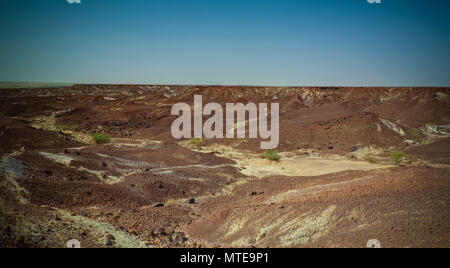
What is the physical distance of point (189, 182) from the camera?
1495cm

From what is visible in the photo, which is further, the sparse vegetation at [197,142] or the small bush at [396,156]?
the sparse vegetation at [197,142]

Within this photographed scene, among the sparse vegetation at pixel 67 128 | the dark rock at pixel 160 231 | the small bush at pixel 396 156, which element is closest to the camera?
the dark rock at pixel 160 231

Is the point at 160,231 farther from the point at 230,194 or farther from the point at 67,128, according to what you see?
the point at 67,128

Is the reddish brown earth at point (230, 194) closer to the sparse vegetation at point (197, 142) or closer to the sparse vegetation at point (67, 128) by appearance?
the sparse vegetation at point (197, 142)

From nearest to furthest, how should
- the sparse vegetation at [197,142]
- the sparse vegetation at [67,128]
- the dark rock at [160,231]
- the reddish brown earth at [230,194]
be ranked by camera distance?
the reddish brown earth at [230,194] → the dark rock at [160,231] → the sparse vegetation at [197,142] → the sparse vegetation at [67,128]

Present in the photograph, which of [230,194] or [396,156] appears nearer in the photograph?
[230,194]

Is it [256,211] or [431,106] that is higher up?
[431,106]

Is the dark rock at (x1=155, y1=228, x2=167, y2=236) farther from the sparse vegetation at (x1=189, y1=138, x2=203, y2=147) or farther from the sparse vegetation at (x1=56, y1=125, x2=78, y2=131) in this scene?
the sparse vegetation at (x1=56, y1=125, x2=78, y2=131)

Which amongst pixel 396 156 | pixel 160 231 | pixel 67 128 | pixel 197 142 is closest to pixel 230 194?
pixel 160 231

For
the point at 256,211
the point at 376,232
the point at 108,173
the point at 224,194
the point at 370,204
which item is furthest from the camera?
the point at 108,173

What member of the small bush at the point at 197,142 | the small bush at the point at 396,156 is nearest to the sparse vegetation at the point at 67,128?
the small bush at the point at 197,142
